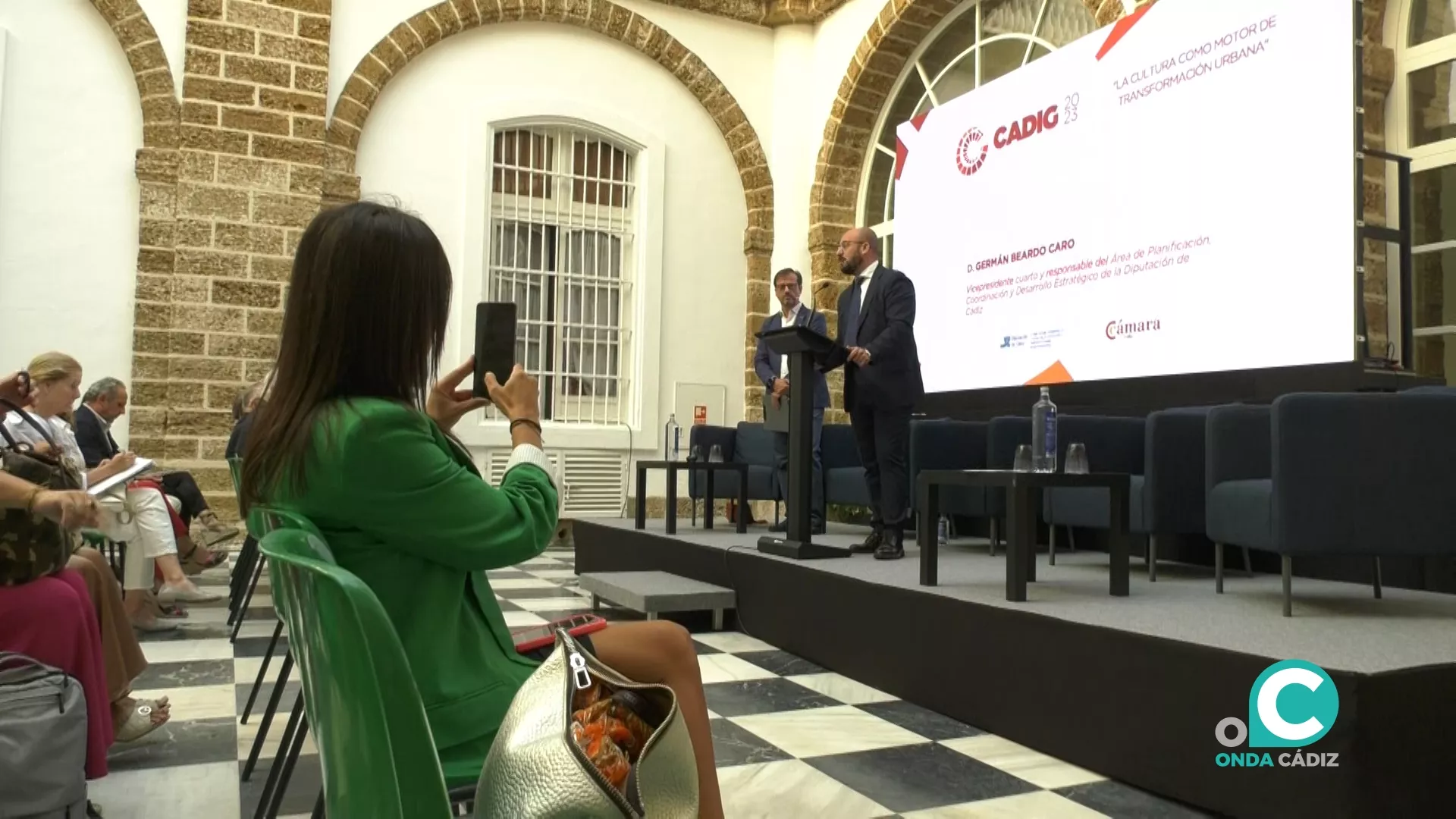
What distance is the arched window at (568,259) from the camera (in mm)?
7508

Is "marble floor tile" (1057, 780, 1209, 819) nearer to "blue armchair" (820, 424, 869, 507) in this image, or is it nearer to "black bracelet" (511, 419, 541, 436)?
"black bracelet" (511, 419, 541, 436)

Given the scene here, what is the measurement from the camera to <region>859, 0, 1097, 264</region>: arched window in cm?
629

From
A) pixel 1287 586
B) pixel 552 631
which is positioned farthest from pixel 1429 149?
pixel 552 631

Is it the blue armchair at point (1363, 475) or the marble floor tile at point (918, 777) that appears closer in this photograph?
the marble floor tile at point (918, 777)

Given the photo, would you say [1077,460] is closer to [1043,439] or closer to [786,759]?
[1043,439]

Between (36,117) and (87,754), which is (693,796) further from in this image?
(36,117)

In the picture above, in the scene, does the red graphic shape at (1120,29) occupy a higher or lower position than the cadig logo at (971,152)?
higher

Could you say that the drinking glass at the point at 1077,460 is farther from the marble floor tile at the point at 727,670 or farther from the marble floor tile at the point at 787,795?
the marble floor tile at the point at 787,795

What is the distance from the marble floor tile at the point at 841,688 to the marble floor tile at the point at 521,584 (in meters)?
2.19

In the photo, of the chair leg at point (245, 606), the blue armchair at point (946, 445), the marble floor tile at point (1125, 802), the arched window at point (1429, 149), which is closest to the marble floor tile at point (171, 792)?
the chair leg at point (245, 606)

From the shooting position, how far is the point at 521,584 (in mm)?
5242

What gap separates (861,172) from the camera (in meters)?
7.96

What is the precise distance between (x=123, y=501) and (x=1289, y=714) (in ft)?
12.5

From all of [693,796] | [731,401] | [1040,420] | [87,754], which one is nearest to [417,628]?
[693,796]
